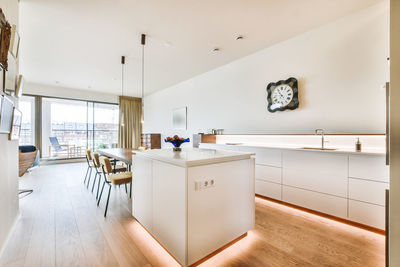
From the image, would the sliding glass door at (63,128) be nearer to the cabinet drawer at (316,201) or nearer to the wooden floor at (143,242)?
the wooden floor at (143,242)

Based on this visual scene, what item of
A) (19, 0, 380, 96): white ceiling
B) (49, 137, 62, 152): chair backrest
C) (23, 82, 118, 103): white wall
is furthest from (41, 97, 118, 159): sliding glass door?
(19, 0, 380, 96): white ceiling

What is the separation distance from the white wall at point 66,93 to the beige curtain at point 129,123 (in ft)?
1.55

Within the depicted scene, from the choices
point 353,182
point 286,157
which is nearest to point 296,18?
point 286,157

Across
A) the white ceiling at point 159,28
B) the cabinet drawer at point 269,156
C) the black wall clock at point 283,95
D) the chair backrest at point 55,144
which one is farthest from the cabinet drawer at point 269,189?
the chair backrest at point 55,144

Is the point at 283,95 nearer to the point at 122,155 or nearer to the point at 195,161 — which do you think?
the point at 195,161

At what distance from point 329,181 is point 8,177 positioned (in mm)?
3840

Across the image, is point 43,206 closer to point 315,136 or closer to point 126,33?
point 126,33

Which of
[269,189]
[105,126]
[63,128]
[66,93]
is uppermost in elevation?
[66,93]

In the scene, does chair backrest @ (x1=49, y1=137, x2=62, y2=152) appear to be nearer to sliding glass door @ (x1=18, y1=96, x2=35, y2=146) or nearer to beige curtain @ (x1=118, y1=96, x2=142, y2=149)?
sliding glass door @ (x1=18, y1=96, x2=35, y2=146)

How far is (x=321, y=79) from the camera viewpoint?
2.71 metres

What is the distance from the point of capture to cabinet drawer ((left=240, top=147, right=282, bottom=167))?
2.81 meters

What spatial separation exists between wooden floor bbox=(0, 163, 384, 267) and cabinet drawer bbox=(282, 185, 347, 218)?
13 centimetres

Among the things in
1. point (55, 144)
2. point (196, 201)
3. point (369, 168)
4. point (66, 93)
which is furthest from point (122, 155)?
point (55, 144)

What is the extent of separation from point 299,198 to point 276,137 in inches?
45.2
